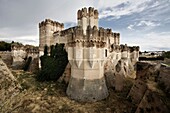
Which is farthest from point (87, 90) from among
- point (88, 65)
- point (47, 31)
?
point (47, 31)

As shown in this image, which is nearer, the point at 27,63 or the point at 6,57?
the point at 27,63

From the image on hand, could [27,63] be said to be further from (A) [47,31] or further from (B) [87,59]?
(B) [87,59]

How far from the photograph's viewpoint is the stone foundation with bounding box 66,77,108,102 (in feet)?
48.8

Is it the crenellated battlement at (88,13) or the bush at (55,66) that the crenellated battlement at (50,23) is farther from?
the crenellated battlement at (88,13)

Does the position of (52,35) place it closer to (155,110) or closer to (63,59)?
(63,59)

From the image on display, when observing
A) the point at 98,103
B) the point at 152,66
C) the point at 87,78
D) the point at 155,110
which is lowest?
the point at 98,103

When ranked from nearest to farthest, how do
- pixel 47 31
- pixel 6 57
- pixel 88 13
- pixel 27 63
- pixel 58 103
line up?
pixel 58 103
pixel 88 13
pixel 47 31
pixel 27 63
pixel 6 57

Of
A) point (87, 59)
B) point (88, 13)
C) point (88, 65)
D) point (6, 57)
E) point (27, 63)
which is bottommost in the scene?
point (27, 63)

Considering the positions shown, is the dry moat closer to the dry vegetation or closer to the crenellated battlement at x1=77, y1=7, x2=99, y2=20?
the dry vegetation

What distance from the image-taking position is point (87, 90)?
1488 centimetres

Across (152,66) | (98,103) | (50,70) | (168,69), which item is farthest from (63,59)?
(168,69)

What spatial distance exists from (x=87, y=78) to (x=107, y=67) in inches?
213

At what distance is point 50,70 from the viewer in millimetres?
21234

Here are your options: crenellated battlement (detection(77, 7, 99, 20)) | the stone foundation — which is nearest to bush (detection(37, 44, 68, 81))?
the stone foundation
